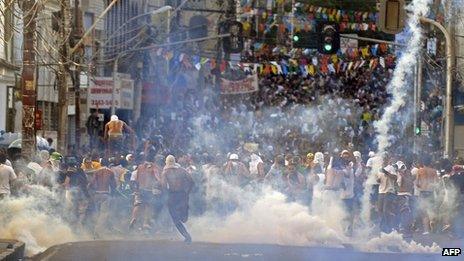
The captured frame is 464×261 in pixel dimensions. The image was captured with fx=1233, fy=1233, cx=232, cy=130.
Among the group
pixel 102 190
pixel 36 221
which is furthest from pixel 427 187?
pixel 36 221

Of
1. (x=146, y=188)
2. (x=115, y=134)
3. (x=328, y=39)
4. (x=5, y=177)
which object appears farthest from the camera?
(x=328, y=39)

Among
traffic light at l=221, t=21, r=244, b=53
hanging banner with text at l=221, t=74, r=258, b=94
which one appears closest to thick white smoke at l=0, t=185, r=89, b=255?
traffic light at l=221, t=21, r=244, b=53

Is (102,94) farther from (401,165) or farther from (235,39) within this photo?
(401,165)

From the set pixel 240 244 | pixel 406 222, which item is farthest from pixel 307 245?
pixel 406 222

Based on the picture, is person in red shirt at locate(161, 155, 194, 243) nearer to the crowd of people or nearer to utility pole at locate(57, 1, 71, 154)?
the crowd of people

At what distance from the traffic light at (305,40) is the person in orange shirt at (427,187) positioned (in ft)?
25.2

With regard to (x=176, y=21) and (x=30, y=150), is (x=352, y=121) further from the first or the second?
(x=30, y=150)

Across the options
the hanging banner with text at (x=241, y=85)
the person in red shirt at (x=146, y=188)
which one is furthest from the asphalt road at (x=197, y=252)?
the hanging banner with text at (x=241, y=85)

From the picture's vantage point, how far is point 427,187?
23.5 m

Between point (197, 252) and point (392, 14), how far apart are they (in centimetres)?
650

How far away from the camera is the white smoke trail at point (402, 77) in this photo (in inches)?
1553

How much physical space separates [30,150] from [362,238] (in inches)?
241

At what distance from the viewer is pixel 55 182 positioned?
69.8 ft

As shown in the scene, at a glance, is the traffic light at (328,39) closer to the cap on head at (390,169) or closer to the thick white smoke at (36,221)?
the cap on head at (390,169)
